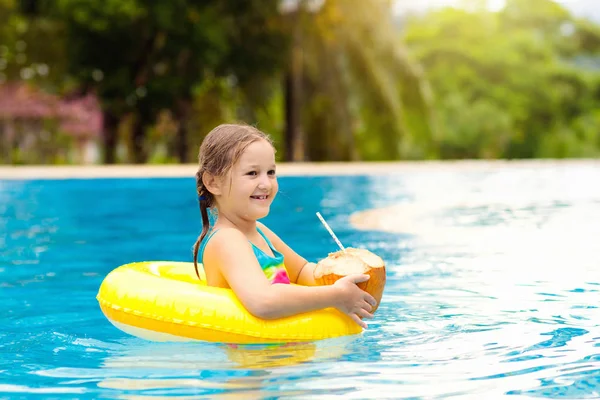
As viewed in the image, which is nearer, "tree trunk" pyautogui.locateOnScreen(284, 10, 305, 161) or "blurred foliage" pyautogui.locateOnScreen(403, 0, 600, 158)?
"tree trunk" pyautogui.locateOnScreen(284, 10, 305, 161)

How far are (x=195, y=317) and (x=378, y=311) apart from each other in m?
1.37

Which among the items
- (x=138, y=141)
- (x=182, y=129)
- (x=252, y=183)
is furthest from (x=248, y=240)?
(x=138, y=141)

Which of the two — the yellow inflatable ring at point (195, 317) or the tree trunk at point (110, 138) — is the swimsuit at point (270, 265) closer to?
the yellow inflatable ring at point (195, 317)

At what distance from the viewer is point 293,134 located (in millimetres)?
23406

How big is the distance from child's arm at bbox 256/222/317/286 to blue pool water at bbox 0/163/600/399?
14.3 inches

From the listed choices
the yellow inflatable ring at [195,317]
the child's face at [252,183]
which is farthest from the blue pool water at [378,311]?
the child's face at [252,183]

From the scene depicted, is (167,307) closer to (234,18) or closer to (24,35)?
(234,18)

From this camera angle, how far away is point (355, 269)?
3.71 m

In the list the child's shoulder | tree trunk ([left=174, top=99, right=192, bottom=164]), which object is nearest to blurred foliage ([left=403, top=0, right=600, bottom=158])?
tree trunk ([left=174, top=99, right=192, bottom=164])

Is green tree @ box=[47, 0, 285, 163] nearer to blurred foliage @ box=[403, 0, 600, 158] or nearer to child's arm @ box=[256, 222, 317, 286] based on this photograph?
blurred foliage @ box=[403, 0, 600, 158]

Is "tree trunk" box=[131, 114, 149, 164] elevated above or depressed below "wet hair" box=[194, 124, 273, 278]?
below

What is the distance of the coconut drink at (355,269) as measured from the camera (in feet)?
12.1

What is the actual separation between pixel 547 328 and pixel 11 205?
30.4 feet

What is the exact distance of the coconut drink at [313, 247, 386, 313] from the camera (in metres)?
3.70
